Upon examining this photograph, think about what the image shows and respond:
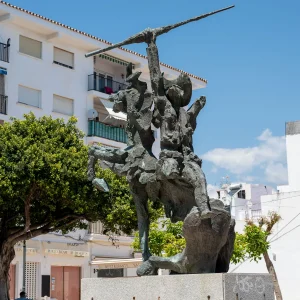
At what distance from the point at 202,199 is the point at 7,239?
A: 15038 mm

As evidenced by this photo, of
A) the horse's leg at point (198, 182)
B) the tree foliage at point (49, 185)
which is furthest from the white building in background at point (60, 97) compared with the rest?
the horse's leg at point (198, 182)

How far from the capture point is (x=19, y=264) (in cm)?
3303

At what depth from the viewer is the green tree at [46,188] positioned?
73.0 ft

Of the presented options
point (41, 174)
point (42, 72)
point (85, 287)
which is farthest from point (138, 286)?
point (42, 72)

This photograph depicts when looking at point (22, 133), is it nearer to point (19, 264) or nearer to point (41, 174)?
point (41, 174)

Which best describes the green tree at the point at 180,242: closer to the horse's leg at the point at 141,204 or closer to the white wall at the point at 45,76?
the white wall at the point at 45,76

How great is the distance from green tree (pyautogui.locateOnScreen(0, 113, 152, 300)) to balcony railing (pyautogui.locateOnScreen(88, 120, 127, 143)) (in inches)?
498

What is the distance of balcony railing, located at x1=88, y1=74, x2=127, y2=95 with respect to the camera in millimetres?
38500

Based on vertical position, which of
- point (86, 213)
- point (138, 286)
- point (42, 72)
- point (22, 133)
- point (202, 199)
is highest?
point (42, 72)

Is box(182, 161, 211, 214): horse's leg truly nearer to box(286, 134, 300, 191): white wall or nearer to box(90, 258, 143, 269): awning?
box(90, 258, 143, 269): awning

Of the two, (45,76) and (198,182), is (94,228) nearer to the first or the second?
(45,76)

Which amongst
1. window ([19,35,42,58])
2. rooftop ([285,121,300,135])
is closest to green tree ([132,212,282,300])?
rooftop ([285,121,300,135])

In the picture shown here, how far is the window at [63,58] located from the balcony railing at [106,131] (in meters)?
3.44

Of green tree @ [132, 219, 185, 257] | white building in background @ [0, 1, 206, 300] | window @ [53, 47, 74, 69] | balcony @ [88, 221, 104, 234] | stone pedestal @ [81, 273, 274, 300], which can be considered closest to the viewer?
stone pedestal @ [81, 273, 274, 300]
